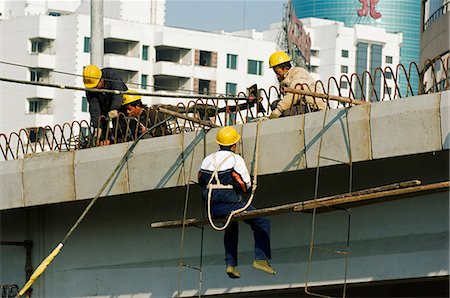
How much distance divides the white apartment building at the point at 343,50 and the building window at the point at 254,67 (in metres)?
29.5

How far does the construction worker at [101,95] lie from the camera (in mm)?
16625

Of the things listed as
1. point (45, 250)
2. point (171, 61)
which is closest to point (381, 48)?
point (171, 61)

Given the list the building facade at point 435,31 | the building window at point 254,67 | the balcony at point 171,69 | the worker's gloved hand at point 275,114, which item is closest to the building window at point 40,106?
the balcony at point 171,69

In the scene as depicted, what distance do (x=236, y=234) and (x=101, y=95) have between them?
4148 millimetres

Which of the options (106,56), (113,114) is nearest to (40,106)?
(106,56)

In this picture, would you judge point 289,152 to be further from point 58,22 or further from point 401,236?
point 58,22

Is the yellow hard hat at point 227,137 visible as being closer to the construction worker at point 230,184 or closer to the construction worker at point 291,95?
the construction worker at point 230,184

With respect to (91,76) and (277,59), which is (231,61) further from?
(277,59)

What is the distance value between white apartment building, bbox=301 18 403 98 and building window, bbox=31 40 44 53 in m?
41.2

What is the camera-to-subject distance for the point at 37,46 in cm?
7738

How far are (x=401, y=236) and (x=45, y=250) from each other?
19.6 ft

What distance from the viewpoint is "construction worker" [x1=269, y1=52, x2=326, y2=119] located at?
14.0m

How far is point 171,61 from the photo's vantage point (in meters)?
81.2

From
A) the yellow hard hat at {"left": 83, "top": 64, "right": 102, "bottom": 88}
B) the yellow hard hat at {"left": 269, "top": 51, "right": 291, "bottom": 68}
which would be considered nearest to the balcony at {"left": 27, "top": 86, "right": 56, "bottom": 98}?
the yellow hard hat at {"left": 83, "top": 64, "right": 102, "bottom": 88}
